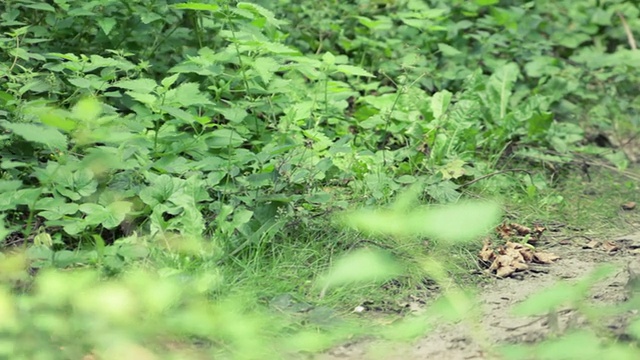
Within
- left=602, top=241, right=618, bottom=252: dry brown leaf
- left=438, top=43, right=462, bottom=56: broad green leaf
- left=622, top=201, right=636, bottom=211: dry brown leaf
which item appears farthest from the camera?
left=438, top=43, right=462, bottom=56: broad green leaf

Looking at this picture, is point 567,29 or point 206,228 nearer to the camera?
point 206,228

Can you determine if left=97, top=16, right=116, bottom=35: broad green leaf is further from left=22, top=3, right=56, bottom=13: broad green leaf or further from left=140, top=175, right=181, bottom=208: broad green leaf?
left=140, top=175, right=181, bottom=208: broad green leaf

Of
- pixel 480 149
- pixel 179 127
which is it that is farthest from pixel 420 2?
pixel 179 127

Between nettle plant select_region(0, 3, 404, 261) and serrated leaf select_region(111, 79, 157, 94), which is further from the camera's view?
serrated leaf select_region(111, 79, 157, 94)

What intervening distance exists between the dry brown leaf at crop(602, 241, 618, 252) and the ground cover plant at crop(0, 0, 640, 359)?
332 millimetres

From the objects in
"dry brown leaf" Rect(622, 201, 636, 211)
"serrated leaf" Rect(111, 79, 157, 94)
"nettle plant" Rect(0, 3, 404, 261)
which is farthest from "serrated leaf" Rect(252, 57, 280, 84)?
"dry brown leaf" Rect(622, 201, 636, 211)

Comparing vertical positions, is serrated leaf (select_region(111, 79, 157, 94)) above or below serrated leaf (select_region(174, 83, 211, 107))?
above

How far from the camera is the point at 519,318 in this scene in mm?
2934

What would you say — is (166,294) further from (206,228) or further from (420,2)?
(420,2)

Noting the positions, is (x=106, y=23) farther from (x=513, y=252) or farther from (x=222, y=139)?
(x=513, y=252)

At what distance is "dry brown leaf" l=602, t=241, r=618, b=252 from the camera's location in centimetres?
374

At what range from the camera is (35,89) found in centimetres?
378

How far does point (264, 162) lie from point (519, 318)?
126 centimetres

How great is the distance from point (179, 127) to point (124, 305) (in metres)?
1.61
